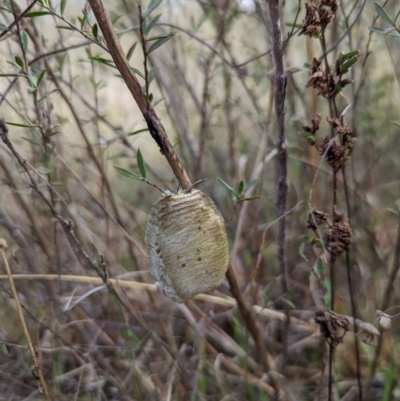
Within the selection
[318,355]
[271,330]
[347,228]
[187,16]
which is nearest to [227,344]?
[271,330]

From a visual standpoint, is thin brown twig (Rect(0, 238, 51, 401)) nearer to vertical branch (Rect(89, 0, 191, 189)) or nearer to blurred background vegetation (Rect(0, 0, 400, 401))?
blurred background vegetation (Rect(0, 0, 400, 401))

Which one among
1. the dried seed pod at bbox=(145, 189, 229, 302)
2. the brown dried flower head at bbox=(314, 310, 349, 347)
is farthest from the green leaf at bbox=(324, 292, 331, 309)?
the dried seed pod at bbox=(145, 189, 229, 302)

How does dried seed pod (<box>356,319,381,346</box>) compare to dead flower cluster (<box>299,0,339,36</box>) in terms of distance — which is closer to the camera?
dead flower cluster (<box>299,0,339,36</box>)

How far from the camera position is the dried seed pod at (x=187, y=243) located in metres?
0.58

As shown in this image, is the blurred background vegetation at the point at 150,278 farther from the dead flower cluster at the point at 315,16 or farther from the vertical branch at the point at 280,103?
the dead flower cluster at the point at 315,16

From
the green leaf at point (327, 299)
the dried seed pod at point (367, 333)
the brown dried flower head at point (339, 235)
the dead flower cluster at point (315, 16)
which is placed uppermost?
the dead flower cluster at point (315, 16)

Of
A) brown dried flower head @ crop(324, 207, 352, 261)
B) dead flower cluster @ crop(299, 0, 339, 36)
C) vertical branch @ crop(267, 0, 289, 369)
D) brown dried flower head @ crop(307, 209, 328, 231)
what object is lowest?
brown dried flower head @ crop(324, 207, 352, 261)

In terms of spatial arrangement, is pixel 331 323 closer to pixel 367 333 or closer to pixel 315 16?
pixel 367 333

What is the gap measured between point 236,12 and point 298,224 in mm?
573

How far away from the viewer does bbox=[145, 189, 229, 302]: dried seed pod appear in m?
0.58

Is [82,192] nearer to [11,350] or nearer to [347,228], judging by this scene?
[11,350]

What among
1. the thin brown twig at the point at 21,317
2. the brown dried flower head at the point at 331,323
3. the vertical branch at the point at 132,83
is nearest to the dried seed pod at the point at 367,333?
the brown dried flower head at the point at 331,323

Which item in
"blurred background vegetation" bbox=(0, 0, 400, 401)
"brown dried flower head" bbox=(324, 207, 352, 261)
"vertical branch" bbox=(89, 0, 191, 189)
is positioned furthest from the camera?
"blurred background vegetation" bbox=(0, 0, 400, 401)

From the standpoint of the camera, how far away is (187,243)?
59 centimetres
